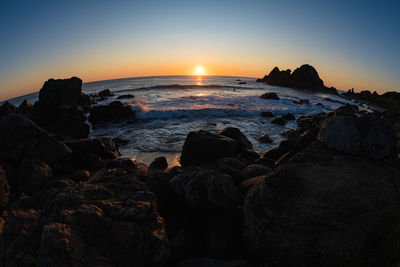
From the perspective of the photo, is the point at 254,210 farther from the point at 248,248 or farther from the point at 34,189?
the point at 34,189

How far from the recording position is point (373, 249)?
120 inches

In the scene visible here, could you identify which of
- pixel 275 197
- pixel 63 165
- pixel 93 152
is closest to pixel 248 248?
pixel 275 197

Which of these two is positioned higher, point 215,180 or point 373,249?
point 215,180

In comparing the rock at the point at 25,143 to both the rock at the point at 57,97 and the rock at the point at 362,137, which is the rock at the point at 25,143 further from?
the rock at the point at 57,97

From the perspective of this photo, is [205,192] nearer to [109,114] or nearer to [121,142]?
[121,142]

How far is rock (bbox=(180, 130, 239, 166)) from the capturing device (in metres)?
9.05

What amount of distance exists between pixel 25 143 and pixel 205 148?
7512mm

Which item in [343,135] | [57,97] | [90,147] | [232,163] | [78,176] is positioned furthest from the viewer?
[57,97]

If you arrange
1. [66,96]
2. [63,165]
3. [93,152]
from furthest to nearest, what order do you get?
[66,96], [93,152], [63,165]

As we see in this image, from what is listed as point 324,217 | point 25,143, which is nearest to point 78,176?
point 25,143

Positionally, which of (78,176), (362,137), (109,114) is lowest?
(78,176)

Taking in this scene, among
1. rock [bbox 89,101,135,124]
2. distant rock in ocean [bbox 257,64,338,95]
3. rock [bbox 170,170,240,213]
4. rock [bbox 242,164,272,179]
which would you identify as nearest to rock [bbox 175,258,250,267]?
rock [bbox 170,170,240,213]

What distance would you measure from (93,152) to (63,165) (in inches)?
70.2

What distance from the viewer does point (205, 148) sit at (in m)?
9.12
